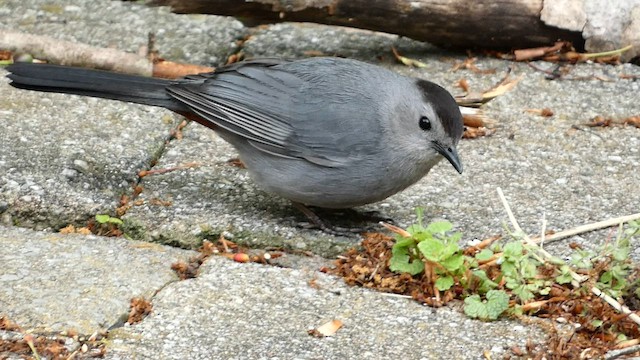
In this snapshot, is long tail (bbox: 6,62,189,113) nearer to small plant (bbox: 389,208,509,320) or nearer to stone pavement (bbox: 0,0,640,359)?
stone pavement (bbox: 0,0,640,359)


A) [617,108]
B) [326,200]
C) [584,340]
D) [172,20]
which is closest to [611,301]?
[584,340]

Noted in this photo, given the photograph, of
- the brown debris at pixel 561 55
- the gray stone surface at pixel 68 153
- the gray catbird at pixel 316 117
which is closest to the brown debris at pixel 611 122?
the brown debris at pixel 561 55

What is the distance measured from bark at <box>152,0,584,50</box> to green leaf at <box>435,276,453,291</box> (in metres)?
2.11

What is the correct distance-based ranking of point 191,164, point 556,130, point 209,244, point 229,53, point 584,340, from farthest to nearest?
point 229,53 < point 556,130 < point 191,164 < point 209,244 < point 584,340

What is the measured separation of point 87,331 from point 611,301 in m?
1.74

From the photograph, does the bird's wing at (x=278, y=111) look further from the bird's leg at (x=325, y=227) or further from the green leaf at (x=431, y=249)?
the green leaf at (x=431, y=249)

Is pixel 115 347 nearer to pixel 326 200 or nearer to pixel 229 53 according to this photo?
pixel 326 200

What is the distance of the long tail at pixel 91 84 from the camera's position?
14.3 ft

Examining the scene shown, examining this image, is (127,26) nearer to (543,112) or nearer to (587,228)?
(543,112)

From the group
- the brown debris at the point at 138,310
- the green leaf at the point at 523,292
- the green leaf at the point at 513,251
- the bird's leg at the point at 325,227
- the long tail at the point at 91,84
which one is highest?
the long tail at the point at 91,84

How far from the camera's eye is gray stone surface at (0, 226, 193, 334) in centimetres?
318

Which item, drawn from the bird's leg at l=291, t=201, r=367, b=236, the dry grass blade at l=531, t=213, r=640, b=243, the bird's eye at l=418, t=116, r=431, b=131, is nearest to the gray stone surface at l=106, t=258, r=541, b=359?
the bird's leg at l=291, t=201, r=367, b=236

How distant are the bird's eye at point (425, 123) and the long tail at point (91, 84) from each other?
40.3 inches

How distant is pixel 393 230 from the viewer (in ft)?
13.1
